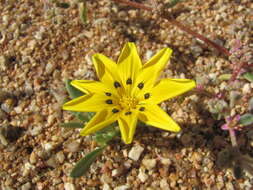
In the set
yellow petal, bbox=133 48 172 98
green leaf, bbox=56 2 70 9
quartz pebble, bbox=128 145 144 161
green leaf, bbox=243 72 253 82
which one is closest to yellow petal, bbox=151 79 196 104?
yellow petal, bbox=133 48 172 98

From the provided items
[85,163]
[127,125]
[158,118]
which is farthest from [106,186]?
[158,118]

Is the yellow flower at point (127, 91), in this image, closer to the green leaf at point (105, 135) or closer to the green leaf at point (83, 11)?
the green leaf at point (105, 135)

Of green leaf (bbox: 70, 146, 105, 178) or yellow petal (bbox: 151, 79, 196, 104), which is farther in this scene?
green leaf (bbox: 70, 146, 105, 178)

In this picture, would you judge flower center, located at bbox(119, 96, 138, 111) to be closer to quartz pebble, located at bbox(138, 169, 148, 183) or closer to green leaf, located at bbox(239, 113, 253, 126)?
quartz pebble, located at bbox(138, 169, 148, 183)

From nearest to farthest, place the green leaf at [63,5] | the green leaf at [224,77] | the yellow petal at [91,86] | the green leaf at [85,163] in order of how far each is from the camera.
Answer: the yellow petal at [91,86], the green leaf at [85,163], the green leaf at [224,77], the green leaf at [63,5]

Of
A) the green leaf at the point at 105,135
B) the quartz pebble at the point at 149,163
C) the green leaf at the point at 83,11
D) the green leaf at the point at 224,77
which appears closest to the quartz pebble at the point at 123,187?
the quartz pebble at the point at 149,163

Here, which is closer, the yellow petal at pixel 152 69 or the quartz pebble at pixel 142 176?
the yellow petal at pixel 152 69

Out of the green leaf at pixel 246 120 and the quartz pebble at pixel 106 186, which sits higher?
the green leaf at pixel 246 120
